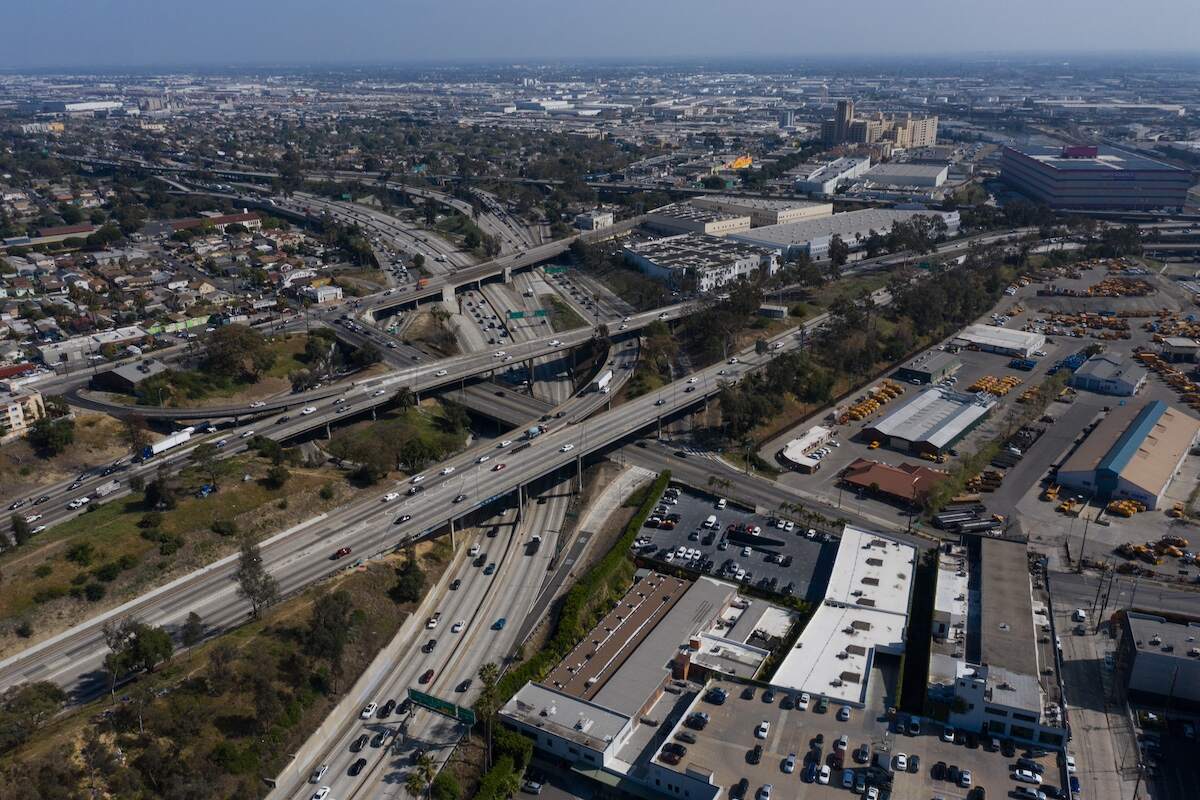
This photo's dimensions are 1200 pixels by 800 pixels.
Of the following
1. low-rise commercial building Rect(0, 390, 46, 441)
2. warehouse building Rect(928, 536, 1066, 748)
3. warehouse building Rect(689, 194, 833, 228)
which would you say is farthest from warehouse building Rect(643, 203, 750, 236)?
low-rise commercial building Rect(0, 390, 46, 441)

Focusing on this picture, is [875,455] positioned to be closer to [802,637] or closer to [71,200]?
[802,637]

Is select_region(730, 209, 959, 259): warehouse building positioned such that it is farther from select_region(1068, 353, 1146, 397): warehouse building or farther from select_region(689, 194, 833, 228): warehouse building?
select_region(1068, 353, 1146, 397): warehouse building

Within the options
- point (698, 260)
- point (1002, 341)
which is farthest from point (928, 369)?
point (698, 260)

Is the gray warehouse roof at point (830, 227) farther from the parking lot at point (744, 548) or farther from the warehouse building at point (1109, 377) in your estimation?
the parking lot at point (744, 548)

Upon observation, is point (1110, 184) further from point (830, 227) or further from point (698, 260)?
point (698, 260)

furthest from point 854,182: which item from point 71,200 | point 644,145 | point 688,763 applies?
point 688,763
